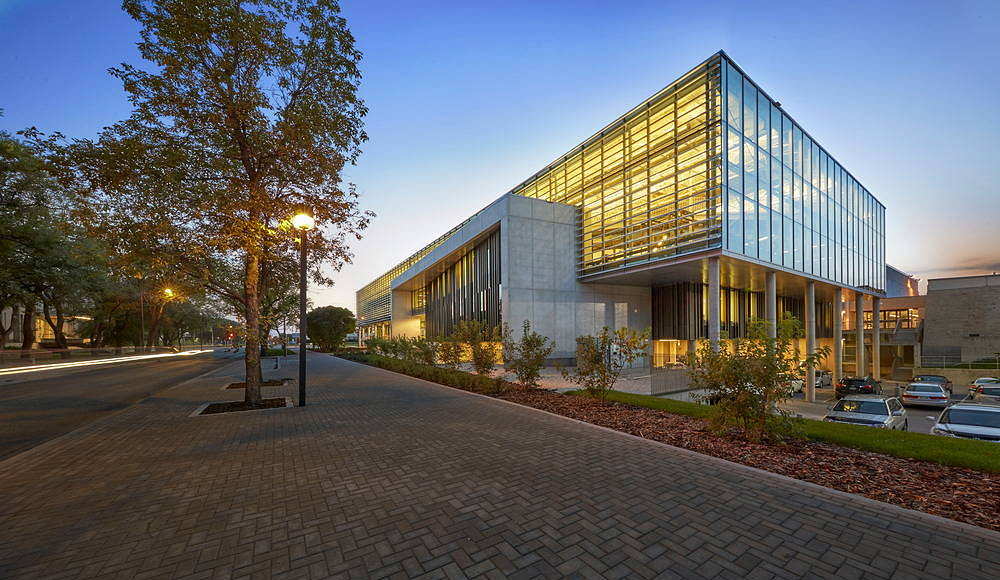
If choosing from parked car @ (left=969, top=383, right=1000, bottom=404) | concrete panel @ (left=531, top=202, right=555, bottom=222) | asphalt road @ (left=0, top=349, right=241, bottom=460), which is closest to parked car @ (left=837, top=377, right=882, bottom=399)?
parked car @ (left=969, top=383, right=1000, bottom=404)

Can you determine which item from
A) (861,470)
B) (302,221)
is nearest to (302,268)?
(302,221)

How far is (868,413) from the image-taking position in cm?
1030

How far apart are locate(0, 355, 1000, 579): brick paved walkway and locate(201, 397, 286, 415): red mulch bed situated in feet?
10.4

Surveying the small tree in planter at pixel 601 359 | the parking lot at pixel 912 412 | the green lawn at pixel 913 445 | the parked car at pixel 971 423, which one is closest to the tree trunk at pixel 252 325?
the small tree in planter at pixel 601 359

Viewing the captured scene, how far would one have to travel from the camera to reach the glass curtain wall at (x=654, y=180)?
20.8 meters

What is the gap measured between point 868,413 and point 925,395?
1405 cm

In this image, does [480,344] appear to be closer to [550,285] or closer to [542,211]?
[550,285]

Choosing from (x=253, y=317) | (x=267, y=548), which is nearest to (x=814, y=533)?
(x=267, y=548)

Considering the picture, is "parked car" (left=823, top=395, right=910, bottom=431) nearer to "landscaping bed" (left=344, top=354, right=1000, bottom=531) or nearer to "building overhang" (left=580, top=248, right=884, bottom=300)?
"landscaping bed" (left=344, top=354, right=1000, bottom=531)

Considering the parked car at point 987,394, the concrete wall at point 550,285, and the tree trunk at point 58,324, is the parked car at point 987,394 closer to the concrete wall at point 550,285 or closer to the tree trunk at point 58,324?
the concrete wall at point 550,285

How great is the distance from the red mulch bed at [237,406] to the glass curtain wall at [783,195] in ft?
74.3

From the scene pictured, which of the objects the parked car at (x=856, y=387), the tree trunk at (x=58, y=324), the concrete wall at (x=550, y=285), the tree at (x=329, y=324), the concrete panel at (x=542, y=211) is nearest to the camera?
the parked car at (x=856, y=387)

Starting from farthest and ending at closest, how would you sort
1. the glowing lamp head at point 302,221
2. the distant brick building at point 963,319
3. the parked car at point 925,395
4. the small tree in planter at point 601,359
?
the distant brick building at point 963,319 < the parked car at point 925,395 < the small tree in planter at point 601,359 < the glowing lamp head at point 302,221

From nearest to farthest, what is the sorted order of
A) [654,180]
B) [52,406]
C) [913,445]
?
[913,445] → [52,406] → [654,180]
